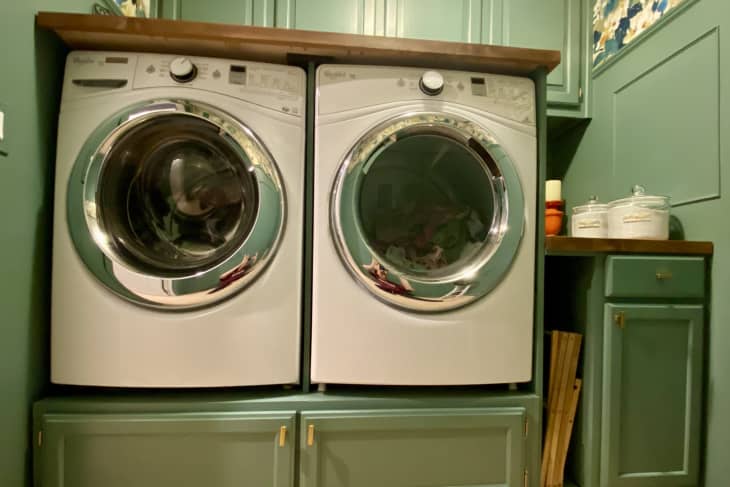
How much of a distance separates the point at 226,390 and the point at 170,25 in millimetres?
891

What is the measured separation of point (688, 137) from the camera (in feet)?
3.59

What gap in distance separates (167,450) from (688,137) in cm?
165

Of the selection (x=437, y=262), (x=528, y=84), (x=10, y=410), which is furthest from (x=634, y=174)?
(x=10, y=410)

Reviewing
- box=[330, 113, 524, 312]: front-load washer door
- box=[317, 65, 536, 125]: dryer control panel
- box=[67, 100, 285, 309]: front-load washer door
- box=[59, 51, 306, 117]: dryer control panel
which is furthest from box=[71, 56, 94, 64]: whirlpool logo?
box=[330, 113, 524, 312]: front-load washer door

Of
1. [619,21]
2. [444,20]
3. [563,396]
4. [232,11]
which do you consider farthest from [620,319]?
[232,11]

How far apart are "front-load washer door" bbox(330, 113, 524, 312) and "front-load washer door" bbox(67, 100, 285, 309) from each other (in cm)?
20

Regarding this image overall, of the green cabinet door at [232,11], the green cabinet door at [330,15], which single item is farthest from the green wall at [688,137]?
the green cabinet door at [232,11]

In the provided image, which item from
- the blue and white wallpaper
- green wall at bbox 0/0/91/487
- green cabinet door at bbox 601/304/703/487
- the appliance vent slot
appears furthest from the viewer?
the blue and white wallpaper

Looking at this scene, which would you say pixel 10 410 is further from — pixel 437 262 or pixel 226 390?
pixel 437 262

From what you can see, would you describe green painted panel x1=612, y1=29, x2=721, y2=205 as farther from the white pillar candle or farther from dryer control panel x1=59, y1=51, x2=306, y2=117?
dryer control panel x1=59, y1=51, x2=306, y2=117

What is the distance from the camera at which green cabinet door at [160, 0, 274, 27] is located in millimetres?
1431

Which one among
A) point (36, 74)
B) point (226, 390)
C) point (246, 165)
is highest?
point (36, 74)

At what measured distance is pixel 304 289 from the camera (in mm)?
920

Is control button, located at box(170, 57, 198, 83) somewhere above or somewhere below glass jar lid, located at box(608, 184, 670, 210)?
above
